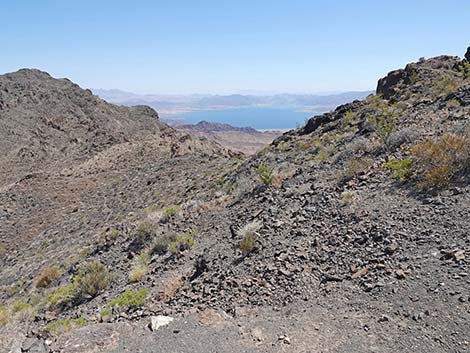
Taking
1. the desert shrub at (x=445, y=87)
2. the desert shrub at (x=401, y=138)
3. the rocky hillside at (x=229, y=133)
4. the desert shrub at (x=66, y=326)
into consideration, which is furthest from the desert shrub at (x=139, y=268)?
the rocky hillside at (x=229, y=133)

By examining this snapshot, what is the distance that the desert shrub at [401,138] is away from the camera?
34.9 feet

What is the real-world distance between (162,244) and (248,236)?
302cm

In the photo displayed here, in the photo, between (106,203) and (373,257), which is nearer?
(373,257)

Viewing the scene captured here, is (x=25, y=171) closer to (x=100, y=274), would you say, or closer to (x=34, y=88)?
(x=34, y=88)

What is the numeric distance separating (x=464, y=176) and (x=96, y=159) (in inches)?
1162

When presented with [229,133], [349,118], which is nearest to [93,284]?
[349,118]

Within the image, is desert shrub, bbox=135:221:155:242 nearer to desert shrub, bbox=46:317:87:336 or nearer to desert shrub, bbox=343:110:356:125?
desert shrub, bbox=46:317:87:336

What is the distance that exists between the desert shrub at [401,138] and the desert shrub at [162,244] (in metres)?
5.97

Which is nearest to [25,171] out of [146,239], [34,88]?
[34,88]

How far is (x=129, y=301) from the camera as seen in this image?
748 centimetres

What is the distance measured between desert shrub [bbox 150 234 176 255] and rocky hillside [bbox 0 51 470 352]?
0.03m

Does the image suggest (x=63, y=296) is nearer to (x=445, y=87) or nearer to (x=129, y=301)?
(x=129, y=301)

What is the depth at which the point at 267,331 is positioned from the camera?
18.9 ft

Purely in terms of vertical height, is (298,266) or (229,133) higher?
(298,266)
